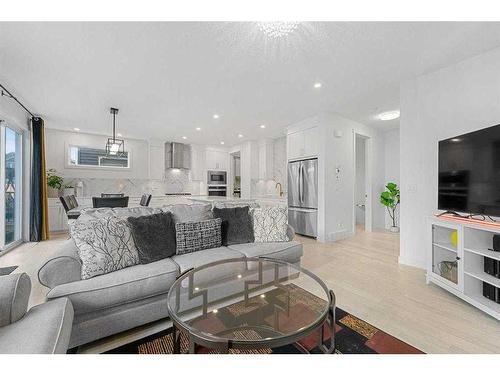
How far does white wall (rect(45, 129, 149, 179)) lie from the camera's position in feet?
17.4

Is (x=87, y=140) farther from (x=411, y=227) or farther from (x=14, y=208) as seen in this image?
(x=411, y=227)

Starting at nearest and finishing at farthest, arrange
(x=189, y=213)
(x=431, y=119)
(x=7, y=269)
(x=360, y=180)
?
1. (x=189, y=213)
2. (x=431, y=119)
3. (x=7, y=269)
4. (x=360, y=180)

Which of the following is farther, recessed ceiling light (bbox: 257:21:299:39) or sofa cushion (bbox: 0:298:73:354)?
recessed ceiling light (bbox: 257:21:299:39)

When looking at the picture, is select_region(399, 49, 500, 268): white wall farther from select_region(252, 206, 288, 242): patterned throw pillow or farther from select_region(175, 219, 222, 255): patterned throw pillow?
select_region(175, 219, 222, 255): patterned throw pillow

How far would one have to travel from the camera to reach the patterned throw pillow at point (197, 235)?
221cm

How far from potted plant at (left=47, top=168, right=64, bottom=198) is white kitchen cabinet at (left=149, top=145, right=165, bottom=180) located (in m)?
2.00

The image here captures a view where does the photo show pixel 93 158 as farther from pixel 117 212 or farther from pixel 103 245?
pixel 103 245

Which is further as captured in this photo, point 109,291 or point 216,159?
point 216,159

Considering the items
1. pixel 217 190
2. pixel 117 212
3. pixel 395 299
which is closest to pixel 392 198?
pixel 395 299

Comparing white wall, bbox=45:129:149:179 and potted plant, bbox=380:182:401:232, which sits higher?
white wall, bbox=45:129:149:179

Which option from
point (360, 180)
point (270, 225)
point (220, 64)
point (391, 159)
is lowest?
point (270, 225)

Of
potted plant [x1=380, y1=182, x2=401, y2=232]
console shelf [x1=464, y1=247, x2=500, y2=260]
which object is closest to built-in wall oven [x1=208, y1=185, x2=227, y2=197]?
potted plant [x1=380, y1=182, x2=401, y2=232]

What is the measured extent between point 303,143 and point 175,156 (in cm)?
390

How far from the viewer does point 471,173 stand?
2.20 metres
